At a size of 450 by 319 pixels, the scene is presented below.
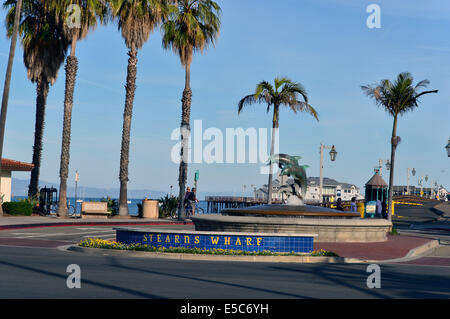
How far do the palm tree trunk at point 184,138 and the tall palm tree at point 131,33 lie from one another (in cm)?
337

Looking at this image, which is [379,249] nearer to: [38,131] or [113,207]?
[113,207]

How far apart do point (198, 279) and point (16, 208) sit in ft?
87.3

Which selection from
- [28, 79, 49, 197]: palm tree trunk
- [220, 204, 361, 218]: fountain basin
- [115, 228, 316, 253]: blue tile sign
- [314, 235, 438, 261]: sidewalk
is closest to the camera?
[115, 228, 316, 253]: blue tile sign

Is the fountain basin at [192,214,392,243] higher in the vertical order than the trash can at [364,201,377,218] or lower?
lower

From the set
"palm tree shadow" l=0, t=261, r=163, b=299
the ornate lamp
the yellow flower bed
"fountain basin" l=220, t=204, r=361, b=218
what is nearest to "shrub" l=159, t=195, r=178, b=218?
the ornate lamp

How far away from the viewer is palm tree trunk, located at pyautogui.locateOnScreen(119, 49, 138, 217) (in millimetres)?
38594

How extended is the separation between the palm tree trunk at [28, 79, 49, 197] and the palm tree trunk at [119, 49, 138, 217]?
6128 mm

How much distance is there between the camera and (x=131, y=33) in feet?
126

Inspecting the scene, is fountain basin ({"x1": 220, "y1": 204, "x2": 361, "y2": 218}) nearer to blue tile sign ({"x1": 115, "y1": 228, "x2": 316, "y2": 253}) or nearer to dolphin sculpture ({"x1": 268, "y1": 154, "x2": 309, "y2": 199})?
dolphin sculpture ({"x1": 268, "y1": 154, "x2": 309, "y2": 199})

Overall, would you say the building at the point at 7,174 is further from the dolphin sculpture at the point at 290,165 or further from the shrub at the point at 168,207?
the dolphin sculpture at the point at 290,165
